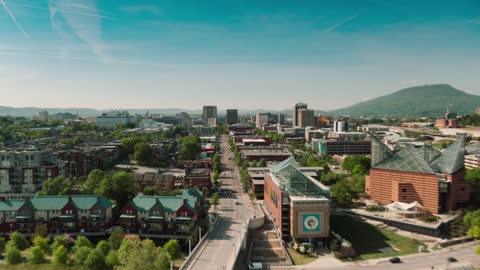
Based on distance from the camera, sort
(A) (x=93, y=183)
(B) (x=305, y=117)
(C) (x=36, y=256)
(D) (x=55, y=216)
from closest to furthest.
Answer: (C) (x=36, y=256), (D) (x=55, y=216), (A) (x=93, y=183), (B) (x=305, y=117)

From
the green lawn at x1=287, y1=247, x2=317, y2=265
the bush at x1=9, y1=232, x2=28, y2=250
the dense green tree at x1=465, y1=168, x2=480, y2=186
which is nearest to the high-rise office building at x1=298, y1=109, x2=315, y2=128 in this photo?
the dense green tree at x1=465, y1=168, x2=480, y2=186

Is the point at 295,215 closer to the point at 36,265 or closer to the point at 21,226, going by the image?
the point at 36,265

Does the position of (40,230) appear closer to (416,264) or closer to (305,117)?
(416,264)

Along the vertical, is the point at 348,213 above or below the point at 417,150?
below

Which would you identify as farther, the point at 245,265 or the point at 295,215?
the point at 295,215

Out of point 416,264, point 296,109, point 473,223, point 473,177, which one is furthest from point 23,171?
point 296,109

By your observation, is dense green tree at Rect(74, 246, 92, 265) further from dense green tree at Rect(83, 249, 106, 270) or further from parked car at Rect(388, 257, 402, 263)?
parked car at Rect(388, 257, 402, 263)

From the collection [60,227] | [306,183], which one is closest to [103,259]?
[60,227]
